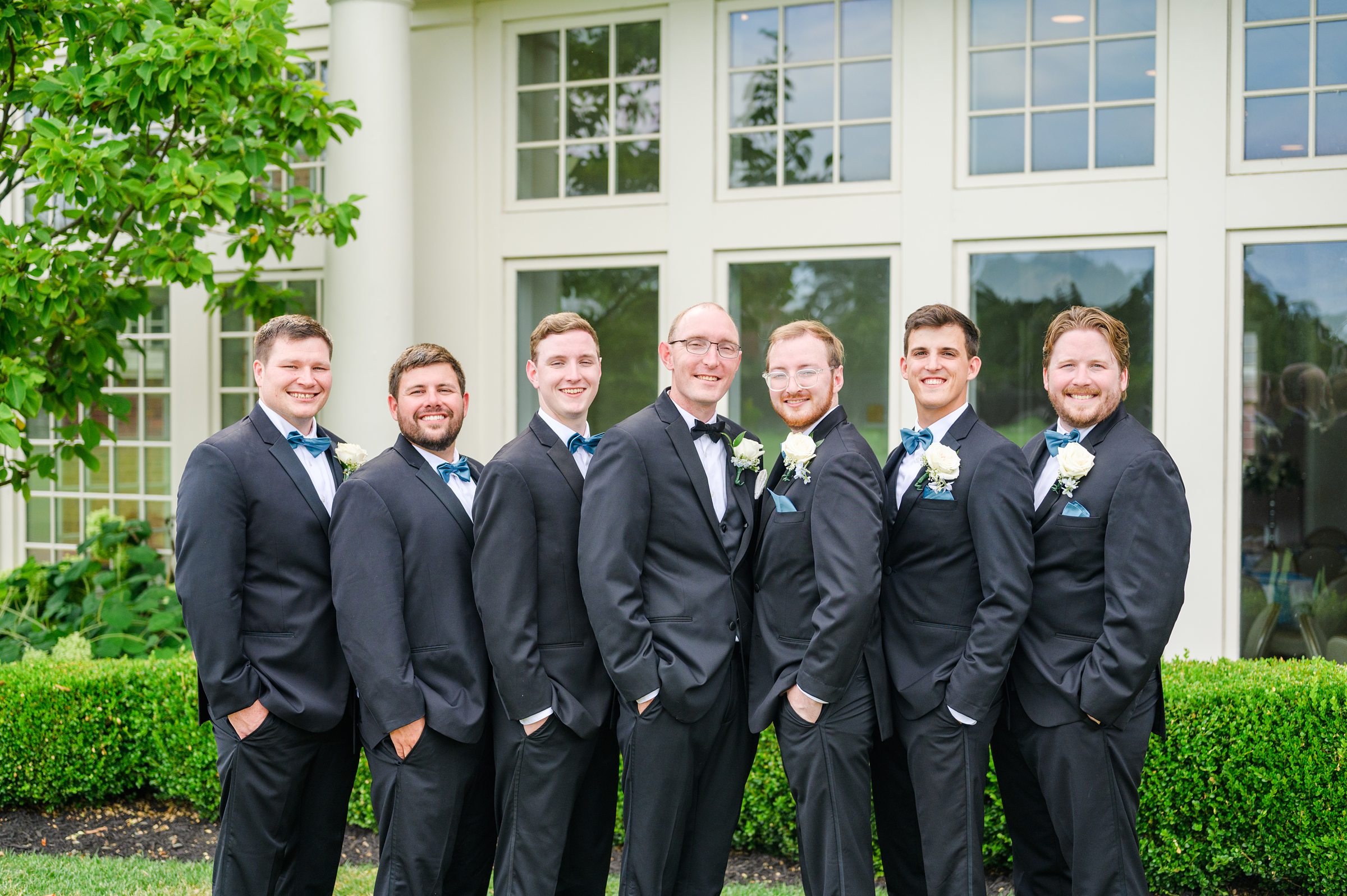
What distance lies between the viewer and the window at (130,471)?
857 cm

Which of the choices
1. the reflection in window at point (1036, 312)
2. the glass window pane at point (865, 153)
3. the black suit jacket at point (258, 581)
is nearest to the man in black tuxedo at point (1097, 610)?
the black suit jacket at point (258, 581)

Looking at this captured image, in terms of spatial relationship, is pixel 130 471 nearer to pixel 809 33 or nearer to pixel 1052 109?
pixel 809 33

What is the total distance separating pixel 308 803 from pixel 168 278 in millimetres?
3627

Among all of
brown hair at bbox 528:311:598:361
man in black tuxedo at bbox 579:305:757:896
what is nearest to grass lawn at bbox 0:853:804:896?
man in black tuxedo at bbox 579:305:757:896

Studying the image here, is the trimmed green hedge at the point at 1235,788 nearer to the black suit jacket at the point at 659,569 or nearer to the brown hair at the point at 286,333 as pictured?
the black suit jacket at the point at 659,569

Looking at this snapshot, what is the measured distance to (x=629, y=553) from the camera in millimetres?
3564

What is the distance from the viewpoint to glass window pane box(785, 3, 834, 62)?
281 inches

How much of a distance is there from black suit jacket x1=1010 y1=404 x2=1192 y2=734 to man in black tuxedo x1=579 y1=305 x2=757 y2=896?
39.1 inches

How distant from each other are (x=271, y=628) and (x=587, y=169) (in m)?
4.81

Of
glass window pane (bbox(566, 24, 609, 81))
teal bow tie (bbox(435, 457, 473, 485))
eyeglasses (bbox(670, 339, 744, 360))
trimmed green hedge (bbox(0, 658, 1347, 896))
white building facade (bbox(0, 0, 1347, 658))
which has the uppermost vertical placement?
glass window pane (bbox(566, 24, 609, 81))

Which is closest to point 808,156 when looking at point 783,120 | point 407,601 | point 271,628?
point 783,120

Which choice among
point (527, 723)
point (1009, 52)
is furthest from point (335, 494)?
point (1009, 52)

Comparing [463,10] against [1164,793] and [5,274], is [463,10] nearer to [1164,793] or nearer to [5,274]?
[5,274]

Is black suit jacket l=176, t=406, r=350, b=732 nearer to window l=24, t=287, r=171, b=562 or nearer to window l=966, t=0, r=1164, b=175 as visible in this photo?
window l=966, t=0, r=1164, b=175
